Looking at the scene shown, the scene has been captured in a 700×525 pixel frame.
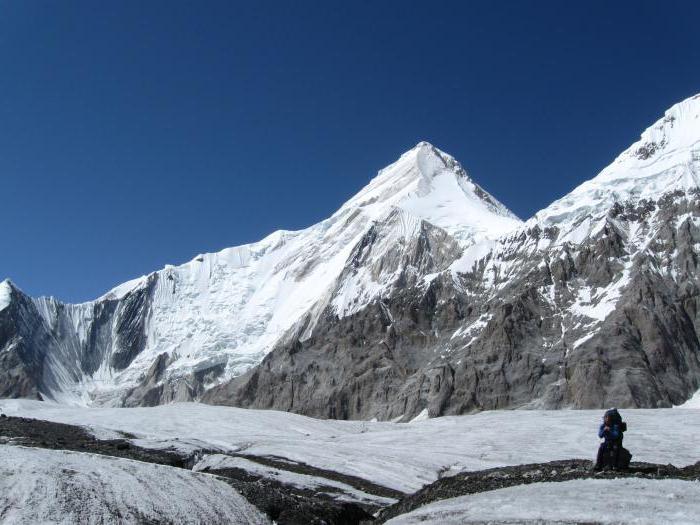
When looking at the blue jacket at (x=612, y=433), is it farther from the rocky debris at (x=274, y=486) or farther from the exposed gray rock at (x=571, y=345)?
the exposed gray rock at (x=571, y=345)

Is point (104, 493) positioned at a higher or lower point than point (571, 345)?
lower

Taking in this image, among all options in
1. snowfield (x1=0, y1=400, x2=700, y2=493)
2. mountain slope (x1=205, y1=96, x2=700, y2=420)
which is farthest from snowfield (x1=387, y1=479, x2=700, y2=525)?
mountain slope (x1=205, y1=96, x2=700, y2=420)

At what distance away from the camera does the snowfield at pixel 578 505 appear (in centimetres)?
2149

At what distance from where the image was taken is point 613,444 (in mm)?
29062

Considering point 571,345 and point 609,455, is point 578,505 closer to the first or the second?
point 609,455

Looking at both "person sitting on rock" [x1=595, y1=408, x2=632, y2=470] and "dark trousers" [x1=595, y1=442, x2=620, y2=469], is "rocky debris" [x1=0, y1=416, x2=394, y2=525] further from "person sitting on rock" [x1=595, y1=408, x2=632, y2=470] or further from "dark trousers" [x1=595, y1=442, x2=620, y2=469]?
"person sitting on rock" [x1=595, y1=408, x2=632, y2=470]

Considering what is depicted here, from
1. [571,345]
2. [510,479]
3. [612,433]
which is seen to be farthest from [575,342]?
[612,433]

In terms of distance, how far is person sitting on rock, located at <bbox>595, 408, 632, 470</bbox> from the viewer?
94.3ft

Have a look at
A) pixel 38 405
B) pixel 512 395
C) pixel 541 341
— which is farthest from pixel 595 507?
pixel 541 341

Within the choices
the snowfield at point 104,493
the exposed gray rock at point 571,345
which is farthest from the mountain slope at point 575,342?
the snowfield at point 104,493

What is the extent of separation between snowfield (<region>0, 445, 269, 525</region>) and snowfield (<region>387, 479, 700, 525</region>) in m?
7.01

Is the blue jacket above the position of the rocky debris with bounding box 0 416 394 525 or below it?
above

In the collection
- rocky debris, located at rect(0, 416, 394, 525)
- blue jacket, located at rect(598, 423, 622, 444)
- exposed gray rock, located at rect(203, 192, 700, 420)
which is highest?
exposed gray rock, located at rect(203, 192, 700, 420)

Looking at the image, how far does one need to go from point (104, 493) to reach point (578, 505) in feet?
49.9
